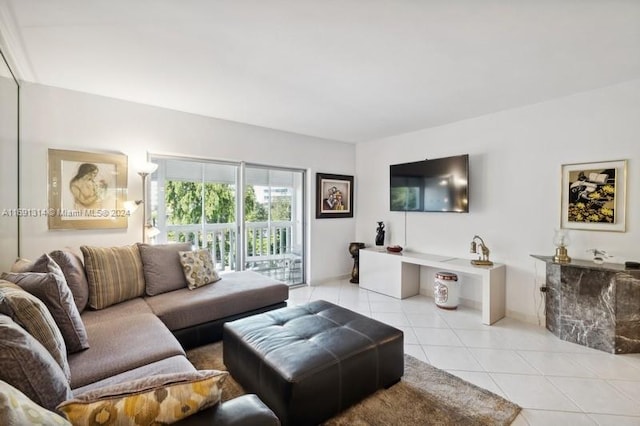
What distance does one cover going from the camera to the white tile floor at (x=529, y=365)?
178cm

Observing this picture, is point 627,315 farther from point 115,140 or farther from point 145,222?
point 115,140

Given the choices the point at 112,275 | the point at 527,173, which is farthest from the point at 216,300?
the point at 527,173

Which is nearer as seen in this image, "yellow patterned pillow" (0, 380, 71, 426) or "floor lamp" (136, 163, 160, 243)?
"yellow patterned pillow" (0, 380, 71, 426)

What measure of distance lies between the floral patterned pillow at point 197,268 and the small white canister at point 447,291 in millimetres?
2631

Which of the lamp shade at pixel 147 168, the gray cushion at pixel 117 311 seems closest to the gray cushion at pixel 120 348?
the gray cushion at pixel 117 311

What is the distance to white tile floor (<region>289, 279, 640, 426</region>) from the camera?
5.85 feet

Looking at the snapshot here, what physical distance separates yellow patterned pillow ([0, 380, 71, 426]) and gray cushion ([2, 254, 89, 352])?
1.00m

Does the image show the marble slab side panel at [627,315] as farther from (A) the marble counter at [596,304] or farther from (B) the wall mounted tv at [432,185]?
(B) the wall mounted tv at [432,185]

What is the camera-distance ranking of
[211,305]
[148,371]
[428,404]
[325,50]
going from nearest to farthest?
[148,371] < [428,404] < [325,50] < [211,305]

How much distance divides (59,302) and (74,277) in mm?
759

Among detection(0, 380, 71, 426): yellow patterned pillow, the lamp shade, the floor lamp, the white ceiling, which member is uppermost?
the white ceiling

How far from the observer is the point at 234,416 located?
3.13 ft

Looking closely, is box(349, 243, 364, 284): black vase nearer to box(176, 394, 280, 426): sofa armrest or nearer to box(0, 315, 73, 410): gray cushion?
box(176, 394, 280, 426): sofa armrest

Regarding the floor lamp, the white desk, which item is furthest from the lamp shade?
the white desk
